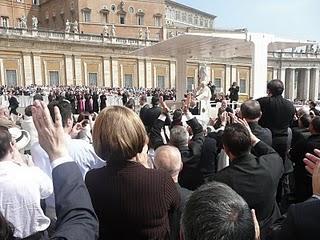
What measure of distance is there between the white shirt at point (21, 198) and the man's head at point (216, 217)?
1.13 m

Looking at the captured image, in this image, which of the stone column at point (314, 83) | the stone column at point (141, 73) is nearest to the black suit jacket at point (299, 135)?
the stone column at point (141, 73)

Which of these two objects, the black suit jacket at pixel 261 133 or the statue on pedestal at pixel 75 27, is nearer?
the black suit jacket at pixel 261 133

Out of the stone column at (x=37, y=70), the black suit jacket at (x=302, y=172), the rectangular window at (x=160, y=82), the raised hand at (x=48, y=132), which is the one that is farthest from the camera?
the rectangular window at (x=160, y=82)

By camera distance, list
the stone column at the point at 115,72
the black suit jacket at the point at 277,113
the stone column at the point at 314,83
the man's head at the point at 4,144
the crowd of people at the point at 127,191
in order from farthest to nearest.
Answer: the stone column at the point at 314,83 → the stone column at the point at 115,72 → the black suit jacket at the point at 277,113 → the man's head at the point at 4,144 → the crowd of people at the point at 127,191

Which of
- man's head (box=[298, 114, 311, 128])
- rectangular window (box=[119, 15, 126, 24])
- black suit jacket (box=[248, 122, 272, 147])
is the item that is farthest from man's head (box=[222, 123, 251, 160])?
rectangular window (box=[119, 15, 126, 24])

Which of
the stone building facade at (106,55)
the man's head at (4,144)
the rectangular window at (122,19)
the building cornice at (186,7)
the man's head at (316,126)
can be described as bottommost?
the man's head at (316,126)

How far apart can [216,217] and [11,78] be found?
131ft

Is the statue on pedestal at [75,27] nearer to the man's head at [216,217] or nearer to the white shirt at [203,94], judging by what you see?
the white shirt at [203,94]

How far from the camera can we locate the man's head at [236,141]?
3.08 meters

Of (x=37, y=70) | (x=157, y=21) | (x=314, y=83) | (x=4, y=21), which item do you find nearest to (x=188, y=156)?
(x=37, y=70)

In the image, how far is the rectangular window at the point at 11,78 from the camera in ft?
123

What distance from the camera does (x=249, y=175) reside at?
9.89 feet

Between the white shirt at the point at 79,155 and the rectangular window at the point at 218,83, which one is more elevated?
the white shirt at the point at 79,155

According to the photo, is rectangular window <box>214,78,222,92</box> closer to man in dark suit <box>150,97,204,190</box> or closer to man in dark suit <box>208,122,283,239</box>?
man in dark suit <box>150,97,204,190</box>
